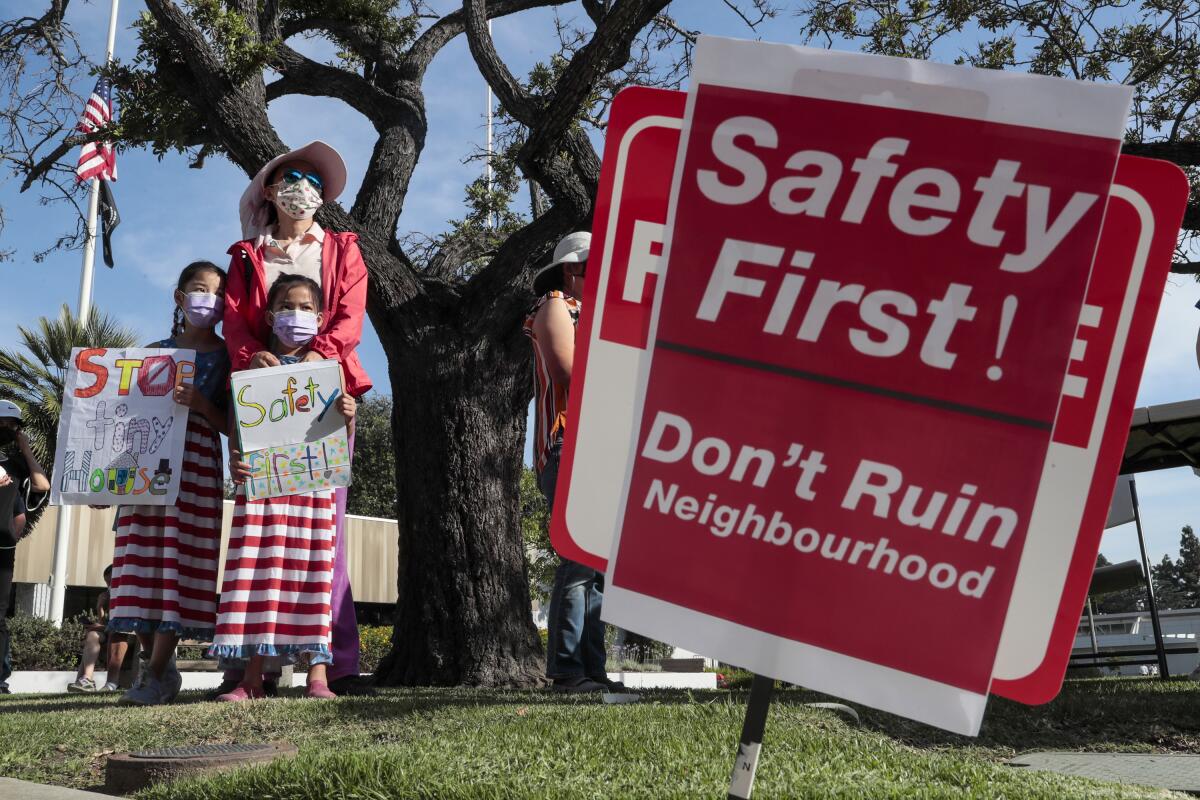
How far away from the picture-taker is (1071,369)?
1431 millimetres

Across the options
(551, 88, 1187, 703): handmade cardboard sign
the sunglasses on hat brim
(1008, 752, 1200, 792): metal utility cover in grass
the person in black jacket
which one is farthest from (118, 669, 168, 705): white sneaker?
(551, 88, 1187, 703): handmade cardboard sign

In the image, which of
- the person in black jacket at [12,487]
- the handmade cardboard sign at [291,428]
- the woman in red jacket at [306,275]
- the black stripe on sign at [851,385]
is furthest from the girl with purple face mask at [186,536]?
the black stripe on sign at [851,385]

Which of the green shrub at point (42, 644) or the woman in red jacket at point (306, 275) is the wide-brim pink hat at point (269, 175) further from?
the green shrub at point (42, 644)

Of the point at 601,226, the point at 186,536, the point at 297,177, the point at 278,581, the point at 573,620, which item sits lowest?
the point at 573,620

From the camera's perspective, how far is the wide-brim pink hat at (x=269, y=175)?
4645 mm

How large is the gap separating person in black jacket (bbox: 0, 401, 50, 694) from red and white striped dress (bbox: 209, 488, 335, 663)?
3.11 m

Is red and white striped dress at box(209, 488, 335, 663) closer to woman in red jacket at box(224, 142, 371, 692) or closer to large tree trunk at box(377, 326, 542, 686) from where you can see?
woman in red jacket at box(224, 142, 371, 692)

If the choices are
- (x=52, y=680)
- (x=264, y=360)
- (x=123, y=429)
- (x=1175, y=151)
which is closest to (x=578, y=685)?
(x=264, y=360)

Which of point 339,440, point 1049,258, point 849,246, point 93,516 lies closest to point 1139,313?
point 1049,258

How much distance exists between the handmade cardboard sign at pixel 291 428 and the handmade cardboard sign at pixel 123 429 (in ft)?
1.39

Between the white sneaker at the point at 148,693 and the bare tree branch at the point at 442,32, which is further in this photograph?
the bare tree branch at the point at 442,32

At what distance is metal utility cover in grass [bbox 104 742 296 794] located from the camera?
2773 mm

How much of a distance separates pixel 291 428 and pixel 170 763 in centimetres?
159

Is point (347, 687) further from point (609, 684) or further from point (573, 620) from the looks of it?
point (609, 684)
